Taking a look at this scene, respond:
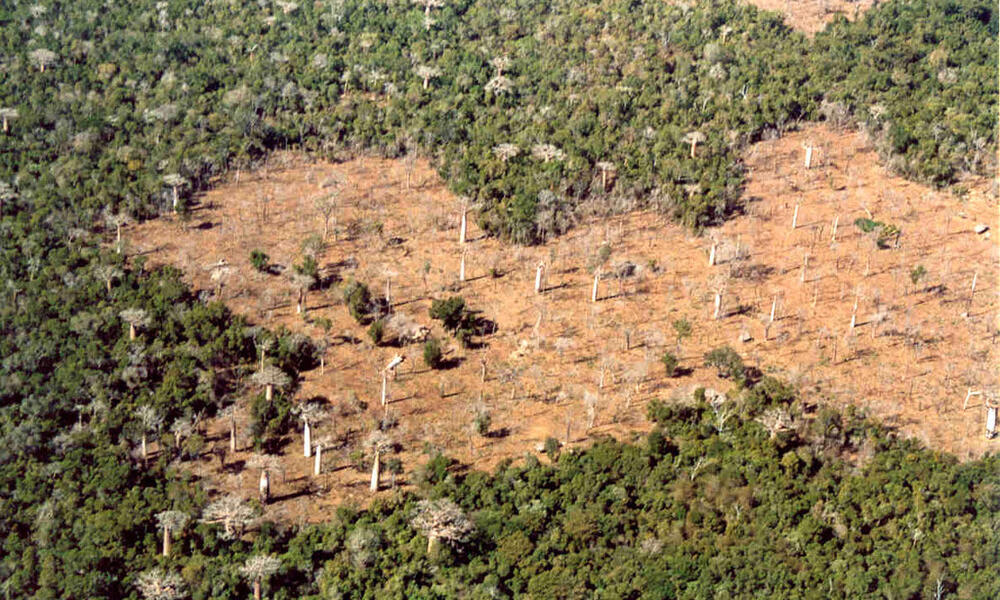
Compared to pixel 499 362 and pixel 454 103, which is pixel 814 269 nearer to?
pixel 499 362

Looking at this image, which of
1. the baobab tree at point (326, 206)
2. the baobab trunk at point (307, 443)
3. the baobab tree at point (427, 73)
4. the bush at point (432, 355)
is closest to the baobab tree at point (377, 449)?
the baobab trunk at point (307, 443)

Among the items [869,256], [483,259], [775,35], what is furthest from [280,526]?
[775,35]

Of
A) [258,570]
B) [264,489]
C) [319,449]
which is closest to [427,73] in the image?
[319,449]

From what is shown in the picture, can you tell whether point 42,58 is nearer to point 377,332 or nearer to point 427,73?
point 427,73

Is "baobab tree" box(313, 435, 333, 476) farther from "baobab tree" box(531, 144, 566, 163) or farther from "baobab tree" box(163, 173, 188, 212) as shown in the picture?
"baobab tree" box(531, 144, 566, 163)

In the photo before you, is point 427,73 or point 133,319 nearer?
point 133,319

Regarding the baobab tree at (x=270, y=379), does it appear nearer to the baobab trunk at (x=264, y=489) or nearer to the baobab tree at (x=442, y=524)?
the baobab trunk at (x=264, y=489)

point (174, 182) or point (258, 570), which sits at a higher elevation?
point (174, 182)
